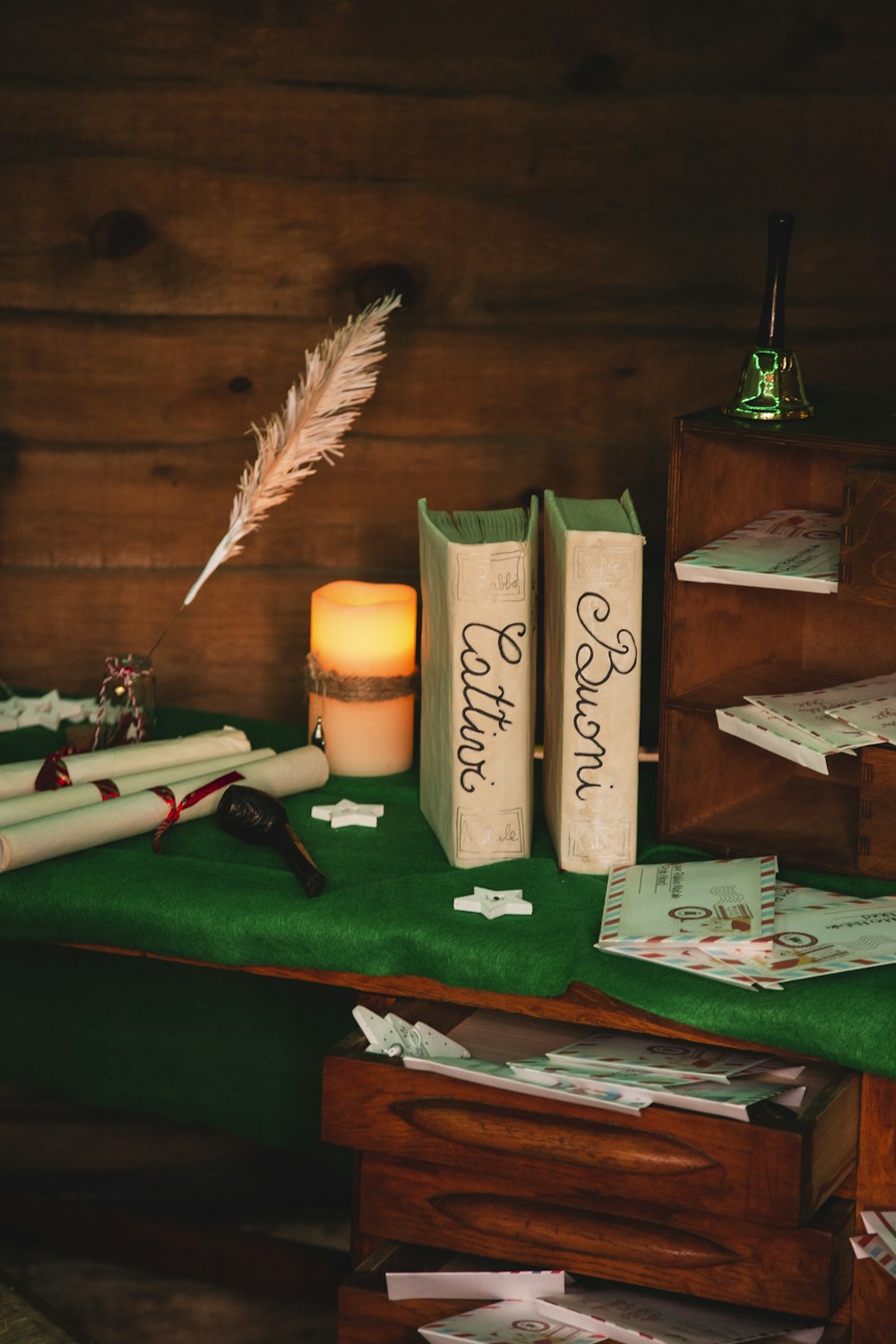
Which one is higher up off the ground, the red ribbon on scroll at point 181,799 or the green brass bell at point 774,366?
the green brass bell at point 774,366

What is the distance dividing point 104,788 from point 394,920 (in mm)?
390

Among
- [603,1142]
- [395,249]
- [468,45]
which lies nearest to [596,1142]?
[603,1142]

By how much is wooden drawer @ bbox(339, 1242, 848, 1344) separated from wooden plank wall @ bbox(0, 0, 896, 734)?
0.89 m

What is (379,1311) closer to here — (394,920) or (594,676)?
(394,920)

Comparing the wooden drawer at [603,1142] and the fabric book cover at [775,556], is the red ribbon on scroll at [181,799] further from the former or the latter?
the fabric book cover at [775,556]

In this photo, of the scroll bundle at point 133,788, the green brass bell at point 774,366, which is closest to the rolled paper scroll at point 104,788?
the scroll bundle at point 133,788

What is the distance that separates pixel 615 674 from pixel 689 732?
17 centimetres

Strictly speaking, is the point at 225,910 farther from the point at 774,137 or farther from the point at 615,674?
the point at 774,137

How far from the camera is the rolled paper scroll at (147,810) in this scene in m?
1.53

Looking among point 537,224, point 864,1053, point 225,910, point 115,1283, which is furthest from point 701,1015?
point 115,1283

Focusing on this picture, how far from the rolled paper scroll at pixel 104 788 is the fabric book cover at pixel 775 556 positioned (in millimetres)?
543

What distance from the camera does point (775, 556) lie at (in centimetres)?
157

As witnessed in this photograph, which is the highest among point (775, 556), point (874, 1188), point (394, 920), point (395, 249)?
point (395, 249)

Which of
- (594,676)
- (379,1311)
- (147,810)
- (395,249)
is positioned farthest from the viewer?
(395,249)
